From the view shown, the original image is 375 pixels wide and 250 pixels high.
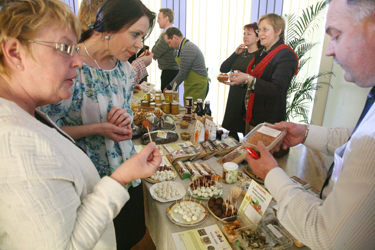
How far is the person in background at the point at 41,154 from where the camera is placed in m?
0.53

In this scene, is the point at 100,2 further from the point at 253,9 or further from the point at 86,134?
the point at 253,9

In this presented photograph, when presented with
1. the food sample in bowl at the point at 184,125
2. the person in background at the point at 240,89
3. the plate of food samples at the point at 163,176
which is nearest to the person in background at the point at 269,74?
the person in background at the point at 240,89

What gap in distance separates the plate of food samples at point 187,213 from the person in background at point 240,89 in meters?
1.96

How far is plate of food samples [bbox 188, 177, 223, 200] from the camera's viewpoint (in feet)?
4.01

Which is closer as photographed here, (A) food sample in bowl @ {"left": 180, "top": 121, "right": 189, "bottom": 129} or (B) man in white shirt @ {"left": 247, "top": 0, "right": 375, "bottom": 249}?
(B) man in white shirt @ {"left": 247, "top": 0, "right": 375, "bottom": 249}

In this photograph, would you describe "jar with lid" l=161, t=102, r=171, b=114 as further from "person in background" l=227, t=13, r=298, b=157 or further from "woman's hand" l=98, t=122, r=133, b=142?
"woman's hand" l=98, t=122, r=133, b=142

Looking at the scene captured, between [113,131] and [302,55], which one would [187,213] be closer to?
[113,131]

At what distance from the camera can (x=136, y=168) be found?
2.50 feet

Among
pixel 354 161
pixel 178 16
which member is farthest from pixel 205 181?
pixel 178 16

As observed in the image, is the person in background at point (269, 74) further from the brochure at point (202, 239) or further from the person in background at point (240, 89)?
the brochure at point (202, 239)

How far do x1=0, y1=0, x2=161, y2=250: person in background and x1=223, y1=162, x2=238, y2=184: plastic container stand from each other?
75 centimetres

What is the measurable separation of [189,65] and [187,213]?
9.29 ft

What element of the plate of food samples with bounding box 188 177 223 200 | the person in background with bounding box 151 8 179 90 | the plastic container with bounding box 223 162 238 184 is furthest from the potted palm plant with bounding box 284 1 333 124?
the plate of food samples with bounding box 188 177 223 200

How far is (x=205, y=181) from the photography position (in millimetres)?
1302
